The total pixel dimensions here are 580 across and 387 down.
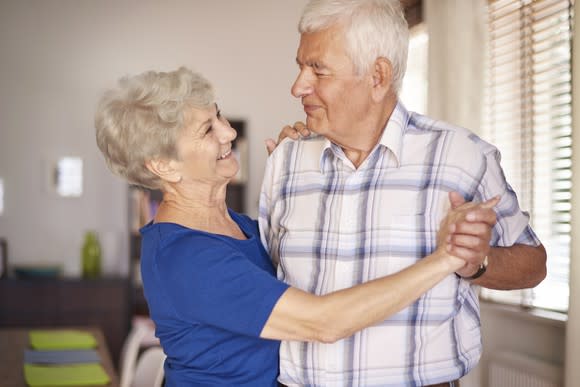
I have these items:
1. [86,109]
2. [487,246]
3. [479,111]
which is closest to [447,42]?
[479,111]

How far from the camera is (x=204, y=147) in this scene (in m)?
1.82

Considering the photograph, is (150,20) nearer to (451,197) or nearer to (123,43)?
(123,43)

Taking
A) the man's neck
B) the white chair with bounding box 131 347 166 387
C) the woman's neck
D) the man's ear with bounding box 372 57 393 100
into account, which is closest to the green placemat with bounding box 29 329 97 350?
the white chair with bounding box 131 347 166 387

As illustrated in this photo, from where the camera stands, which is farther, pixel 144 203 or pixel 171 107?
pixel 144 203

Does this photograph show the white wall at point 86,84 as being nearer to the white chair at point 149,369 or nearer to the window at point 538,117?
the window at point 538,117

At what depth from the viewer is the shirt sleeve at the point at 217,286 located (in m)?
1.54

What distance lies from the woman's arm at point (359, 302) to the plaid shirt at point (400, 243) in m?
0.15

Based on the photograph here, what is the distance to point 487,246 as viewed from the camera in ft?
4.78

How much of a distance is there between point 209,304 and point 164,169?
16.7 inches

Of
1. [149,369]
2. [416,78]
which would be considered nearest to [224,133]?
[149,369]

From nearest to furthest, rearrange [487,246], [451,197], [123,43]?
[487,246] → [451,197] → [123,43]

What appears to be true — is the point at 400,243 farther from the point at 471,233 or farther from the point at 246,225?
the point at 246,225

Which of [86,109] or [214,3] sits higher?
[214,3]

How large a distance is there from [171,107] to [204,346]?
23.3 inches
